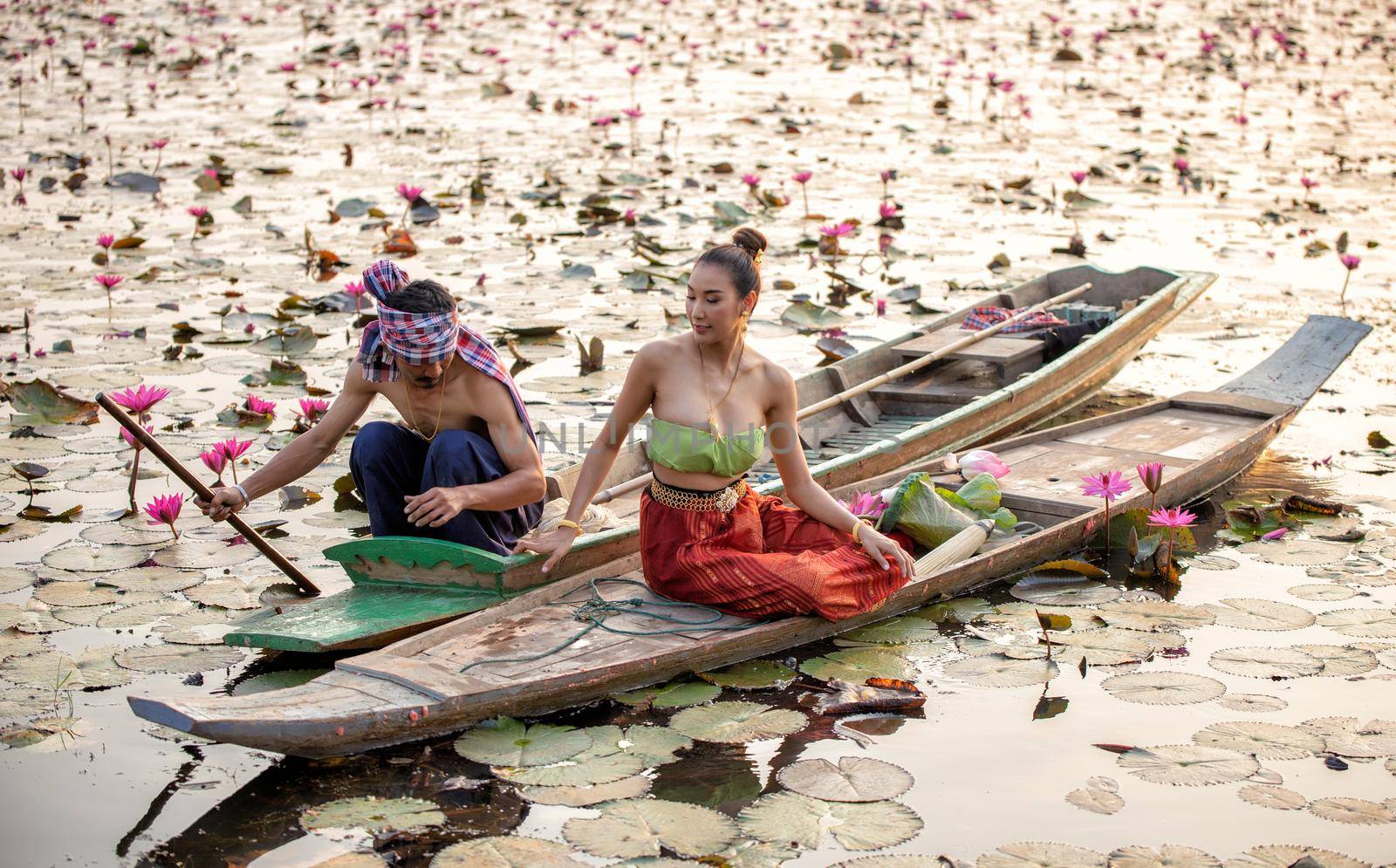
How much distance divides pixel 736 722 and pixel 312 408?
2.49m

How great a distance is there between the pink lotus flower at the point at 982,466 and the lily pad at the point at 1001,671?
109cm

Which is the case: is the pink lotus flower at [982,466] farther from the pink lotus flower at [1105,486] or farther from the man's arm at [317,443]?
the man's arm at [317,443]

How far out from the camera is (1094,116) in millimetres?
14008

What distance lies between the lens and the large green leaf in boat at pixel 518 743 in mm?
3594

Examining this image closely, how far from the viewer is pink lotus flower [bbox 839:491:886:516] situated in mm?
4848

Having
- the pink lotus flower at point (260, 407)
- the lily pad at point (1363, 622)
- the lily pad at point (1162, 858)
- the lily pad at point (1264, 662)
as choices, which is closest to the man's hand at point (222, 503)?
the pink lotus flower at point (260, 407)

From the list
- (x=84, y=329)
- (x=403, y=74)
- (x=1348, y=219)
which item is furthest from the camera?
(x=403, y=74)

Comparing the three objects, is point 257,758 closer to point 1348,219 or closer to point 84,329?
point 84,329

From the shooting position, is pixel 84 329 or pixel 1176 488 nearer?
pixel 1176 488

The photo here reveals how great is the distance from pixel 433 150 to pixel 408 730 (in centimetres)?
911

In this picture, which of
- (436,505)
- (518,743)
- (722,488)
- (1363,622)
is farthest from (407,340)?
(1363,622)

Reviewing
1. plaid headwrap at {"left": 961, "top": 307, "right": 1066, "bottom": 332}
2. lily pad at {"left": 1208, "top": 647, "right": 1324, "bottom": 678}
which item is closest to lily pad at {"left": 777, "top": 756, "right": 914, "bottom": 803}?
lily pad at {"left": 1208, "top": 647, "right": 1324, "bottom": 678}

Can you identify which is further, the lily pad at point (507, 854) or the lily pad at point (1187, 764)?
the lily pad at point (1187, 764)

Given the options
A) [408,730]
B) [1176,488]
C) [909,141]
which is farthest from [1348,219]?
[408,730]
